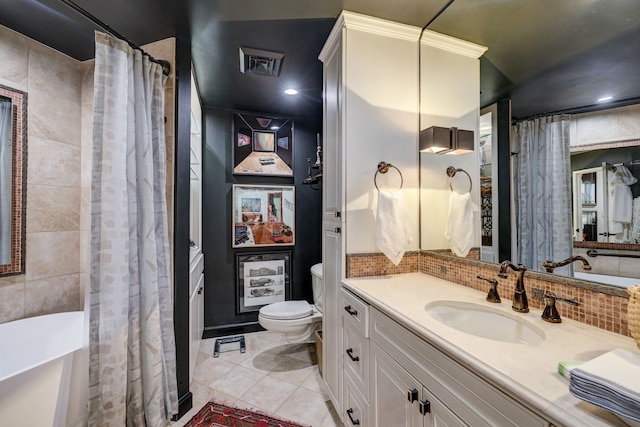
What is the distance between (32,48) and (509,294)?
10.2 ft

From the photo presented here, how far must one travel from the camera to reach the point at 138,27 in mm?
1610

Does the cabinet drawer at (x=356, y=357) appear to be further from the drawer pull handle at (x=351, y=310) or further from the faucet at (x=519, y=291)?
the faucet at (x=519, y=291)

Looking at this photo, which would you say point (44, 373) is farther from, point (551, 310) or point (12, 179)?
point (551, 310)

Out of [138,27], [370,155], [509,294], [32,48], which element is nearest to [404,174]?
[370,155]

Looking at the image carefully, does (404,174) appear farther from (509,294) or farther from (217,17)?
(217,17)

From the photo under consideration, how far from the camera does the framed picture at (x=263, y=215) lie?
2803mm

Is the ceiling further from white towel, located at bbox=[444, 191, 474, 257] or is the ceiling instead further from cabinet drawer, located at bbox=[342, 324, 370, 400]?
cabinet drawer, located at bbox=[342, 324, 370, 400]

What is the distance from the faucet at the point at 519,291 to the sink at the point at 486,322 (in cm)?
5

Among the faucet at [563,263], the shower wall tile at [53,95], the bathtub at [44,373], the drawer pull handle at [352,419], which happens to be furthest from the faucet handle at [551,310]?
the shower wall tile at [53,95]

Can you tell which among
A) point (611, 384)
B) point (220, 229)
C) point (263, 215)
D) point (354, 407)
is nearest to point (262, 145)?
point (263, 215)

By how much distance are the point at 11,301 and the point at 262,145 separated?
2.21 meters

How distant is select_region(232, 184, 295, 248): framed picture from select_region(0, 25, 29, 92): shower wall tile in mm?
1602

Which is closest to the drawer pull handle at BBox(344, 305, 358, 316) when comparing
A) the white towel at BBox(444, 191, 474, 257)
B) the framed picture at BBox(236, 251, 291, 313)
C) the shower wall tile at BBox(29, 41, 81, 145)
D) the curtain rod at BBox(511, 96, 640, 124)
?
the white towel at BBox(444, 191, 474, 257)

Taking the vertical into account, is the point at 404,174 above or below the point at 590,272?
above
